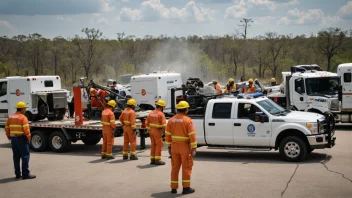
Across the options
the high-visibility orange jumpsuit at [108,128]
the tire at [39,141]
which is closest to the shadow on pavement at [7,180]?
the high-visibility orange jumpsuit at [108,128]

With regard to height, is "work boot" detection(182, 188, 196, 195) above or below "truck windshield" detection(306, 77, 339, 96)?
below

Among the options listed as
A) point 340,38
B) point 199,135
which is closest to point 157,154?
point 199,135

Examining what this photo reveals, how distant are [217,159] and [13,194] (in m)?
5.73

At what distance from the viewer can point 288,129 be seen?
12859 mm

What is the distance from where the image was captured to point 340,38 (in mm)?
54844

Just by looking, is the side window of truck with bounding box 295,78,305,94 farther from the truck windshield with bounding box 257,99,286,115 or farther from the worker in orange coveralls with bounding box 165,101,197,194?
the worker in orange coveralls with bounding box 165,101,197,194

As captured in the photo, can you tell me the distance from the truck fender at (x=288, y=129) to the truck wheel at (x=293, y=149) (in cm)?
22

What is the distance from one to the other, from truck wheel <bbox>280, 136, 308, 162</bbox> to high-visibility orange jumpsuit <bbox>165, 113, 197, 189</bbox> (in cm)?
407

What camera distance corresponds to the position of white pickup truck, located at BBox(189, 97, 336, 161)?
41.5 ft

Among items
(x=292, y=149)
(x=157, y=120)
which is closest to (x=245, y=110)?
(x=292, y=149)

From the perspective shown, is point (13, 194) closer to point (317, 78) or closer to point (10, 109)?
point (10, 109)

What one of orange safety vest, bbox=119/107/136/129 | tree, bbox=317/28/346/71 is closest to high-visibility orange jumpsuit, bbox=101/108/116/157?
orange safety vest, bbox=119/107/136/129

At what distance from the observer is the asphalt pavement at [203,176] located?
990cm

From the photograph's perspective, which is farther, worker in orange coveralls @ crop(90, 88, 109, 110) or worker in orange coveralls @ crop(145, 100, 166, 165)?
worker in orange coveralls @ crop(90, 88, 109, 110)
